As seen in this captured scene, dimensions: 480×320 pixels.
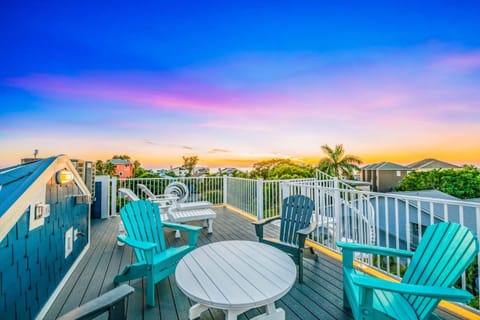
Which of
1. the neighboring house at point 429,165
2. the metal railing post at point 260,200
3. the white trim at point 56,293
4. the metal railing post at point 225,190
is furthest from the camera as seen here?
the neighboring house at point 429,165

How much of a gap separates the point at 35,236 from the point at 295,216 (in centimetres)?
301

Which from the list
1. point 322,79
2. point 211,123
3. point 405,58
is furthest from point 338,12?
point 211,123

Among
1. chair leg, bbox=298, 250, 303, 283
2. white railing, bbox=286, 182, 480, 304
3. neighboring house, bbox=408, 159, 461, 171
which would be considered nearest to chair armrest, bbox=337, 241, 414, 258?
white railing, bbox=286, 182, 480, 304

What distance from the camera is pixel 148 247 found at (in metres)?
2.07

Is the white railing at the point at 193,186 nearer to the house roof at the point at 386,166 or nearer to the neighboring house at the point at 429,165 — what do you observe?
the house roof at the point at 386,166

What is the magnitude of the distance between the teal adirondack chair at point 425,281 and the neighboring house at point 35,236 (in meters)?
2.39

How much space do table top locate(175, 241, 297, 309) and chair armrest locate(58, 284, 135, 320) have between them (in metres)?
0.49

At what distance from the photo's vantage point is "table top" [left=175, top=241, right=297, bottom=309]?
57.0 inches

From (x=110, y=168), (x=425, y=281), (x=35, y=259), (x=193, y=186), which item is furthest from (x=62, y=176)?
(x=110, y=168)

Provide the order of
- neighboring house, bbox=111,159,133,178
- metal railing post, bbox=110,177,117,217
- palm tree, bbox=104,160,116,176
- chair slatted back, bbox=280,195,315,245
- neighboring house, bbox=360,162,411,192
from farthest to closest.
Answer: neighboring house, bbox=360,162,411,192, neighboring house, bbox=111,159,133,178, palm tree, bbox=104,160,116,176, metal railing post, bbox=110,177,117,217, chair slatted back, bbox=280,195,315,245

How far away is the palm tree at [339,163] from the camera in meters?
18.7

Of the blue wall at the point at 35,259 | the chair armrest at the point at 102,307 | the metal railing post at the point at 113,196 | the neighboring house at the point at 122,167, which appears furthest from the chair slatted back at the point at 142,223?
the neighboring house at the point at 122,167

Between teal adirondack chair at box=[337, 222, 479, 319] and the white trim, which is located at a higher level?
teal adirondack chair at box=[337, 222, 479, 319]

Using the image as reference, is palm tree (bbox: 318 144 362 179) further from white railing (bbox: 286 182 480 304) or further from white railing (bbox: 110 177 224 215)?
white railing (bbox: 110 177 224 215)
